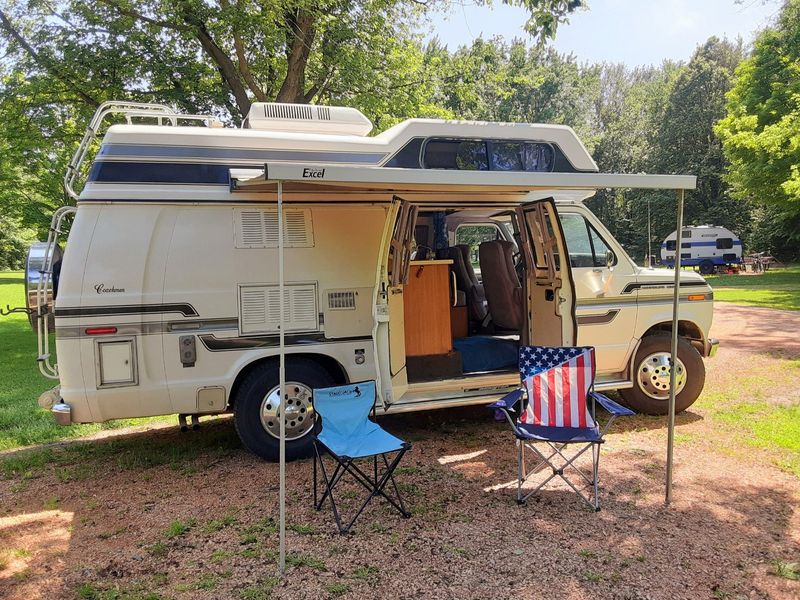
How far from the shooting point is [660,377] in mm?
6316

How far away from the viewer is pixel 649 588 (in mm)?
3262

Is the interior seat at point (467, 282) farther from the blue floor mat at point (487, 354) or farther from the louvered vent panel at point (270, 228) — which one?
the louvered vent panel at point (270, 228)

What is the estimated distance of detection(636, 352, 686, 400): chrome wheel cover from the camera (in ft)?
20.6

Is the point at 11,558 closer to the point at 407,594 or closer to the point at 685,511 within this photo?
the point at 407,594

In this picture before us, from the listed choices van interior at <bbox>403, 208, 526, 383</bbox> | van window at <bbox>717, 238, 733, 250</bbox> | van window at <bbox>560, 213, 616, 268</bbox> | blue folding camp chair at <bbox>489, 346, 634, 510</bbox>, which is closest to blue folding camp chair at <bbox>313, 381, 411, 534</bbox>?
blue folding camp chair at <bbox>489, 346, 634, 510</bbox>

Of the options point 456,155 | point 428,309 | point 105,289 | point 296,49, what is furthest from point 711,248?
point 105,289

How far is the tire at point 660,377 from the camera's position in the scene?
20.5ft

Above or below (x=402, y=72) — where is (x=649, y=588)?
below

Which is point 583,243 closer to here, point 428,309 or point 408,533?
point 428,309

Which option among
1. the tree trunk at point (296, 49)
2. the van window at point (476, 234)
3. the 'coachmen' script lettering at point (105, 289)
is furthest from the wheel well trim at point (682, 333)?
the tree trunk at point (296, 49)

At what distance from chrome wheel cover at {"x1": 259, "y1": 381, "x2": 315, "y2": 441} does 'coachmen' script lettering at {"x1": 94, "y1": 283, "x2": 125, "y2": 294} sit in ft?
4.71

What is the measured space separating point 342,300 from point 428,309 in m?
1.04

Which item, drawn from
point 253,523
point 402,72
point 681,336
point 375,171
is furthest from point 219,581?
point 402,72

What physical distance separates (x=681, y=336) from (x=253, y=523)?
4819 mm
